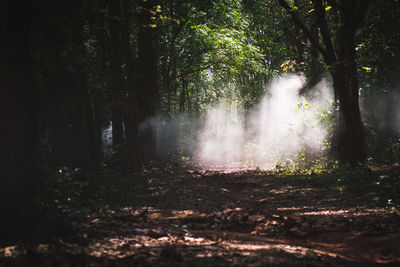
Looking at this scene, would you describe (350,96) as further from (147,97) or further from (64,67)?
(64,67)

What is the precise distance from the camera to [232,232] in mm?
6312

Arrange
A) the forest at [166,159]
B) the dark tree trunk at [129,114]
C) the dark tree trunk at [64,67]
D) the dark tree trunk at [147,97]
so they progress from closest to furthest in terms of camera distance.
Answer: the forest at [166,159] < the dark tree trunk at [64,67] < the dark tree trunk at [129,114] < the dark tree trunk at [147,97]

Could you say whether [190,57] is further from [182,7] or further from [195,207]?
[195,207]

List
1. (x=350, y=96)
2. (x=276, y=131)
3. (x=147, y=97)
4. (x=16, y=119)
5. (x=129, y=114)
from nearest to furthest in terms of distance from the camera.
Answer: (x=16, y=119)
(x=350, y=96)
(x=129, y=114)
(x=147, y=97)
(x=276, y=131)

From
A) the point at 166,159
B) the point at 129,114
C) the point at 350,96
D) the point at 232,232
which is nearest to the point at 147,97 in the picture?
the point at 166,159

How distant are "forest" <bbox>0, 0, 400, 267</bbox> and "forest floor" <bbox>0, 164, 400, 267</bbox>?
3 cm

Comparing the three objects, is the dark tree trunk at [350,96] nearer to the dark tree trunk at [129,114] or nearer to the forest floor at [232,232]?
the forest floor at [232,232]

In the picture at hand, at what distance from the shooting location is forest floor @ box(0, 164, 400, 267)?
4.20m

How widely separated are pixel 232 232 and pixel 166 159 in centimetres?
1432

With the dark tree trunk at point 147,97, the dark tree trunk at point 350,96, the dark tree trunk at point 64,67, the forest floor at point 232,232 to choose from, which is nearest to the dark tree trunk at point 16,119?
the forest floor at point 232,232

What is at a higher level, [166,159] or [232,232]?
[166,159]

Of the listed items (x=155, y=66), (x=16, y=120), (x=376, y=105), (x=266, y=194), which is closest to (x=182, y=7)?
(x=155, y=66)

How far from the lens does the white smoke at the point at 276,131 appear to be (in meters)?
17.6

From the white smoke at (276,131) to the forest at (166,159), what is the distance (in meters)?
0.16
